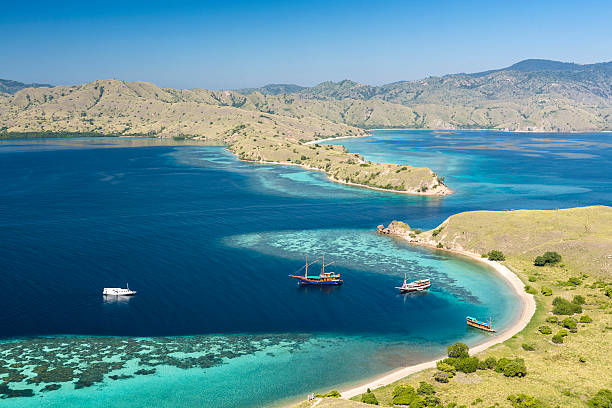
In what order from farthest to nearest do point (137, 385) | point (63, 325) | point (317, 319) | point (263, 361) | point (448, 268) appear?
point (448, 268)
point (317, 319)
point (63, 325)
point (263, 361)
point (137, 385)

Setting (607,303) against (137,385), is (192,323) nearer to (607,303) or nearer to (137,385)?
(137,385)

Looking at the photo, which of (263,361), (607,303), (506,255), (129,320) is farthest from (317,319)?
(506,255)

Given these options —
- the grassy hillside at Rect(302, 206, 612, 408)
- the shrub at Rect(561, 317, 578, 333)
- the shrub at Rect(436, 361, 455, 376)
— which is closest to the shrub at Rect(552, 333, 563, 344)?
the grassy hillside at Rect(302, 206, 612, 408)

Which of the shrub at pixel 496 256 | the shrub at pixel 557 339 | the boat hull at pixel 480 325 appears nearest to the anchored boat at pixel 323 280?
the boat hull at pixel 480 325

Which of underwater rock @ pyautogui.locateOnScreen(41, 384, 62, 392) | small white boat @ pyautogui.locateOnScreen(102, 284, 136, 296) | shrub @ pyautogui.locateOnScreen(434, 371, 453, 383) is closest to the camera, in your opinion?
underwater rock @ pyautogui.locateOnScreen(41, 384, 62, 392)

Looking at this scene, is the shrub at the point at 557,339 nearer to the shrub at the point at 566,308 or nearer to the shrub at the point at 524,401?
the shrub at the point at 566,308

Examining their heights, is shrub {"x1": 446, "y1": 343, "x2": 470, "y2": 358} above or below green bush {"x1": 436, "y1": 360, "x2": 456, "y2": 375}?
above

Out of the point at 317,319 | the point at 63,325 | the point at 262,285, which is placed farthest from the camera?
the point at 262,285

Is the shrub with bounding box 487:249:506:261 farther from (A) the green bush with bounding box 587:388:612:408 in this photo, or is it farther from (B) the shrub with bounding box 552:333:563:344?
(A) the green bush with bounding box 587:388:612:408
